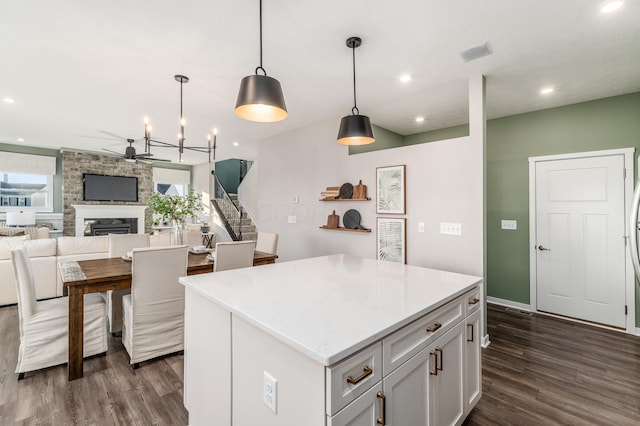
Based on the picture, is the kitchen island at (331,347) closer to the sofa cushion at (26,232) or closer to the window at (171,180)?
the sofa cushion at (26,232)

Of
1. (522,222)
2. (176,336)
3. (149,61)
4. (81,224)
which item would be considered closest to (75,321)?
(176,336)

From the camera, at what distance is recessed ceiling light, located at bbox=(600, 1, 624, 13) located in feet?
6.62

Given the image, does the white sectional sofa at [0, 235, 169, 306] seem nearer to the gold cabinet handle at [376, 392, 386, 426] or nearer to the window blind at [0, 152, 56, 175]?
the window blind at [0, 152, 56, 175]

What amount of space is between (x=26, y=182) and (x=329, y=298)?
370 inches

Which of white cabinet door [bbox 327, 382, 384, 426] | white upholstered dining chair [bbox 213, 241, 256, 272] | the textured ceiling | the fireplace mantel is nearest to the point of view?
white cabinet door [bbox 327, 382, 384, 426]

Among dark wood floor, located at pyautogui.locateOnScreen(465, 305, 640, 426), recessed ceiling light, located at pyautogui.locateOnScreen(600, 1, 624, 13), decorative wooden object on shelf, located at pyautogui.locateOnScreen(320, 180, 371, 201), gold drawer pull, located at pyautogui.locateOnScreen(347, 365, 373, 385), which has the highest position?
recessed ceiling light, located at pyautogui.locateOnScreen(600, 1, 624, 13)

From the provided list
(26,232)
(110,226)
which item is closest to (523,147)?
(26,232)

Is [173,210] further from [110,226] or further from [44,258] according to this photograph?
[110,226]

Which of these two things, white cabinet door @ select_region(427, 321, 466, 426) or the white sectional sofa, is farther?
the white sectional sofa

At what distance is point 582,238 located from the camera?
368 cm

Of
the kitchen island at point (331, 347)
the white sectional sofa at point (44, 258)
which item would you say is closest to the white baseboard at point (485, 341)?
the kitchen island at point (331, 347)

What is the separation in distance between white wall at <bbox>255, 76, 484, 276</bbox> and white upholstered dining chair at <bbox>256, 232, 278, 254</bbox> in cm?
94

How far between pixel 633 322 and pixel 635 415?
1908 mm

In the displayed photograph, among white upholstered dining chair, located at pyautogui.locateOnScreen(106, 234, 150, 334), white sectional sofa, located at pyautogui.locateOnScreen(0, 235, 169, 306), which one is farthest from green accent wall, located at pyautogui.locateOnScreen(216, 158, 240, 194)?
white upholstered dining chair, located at pyautogui.locateOnScreen(106, 234, 150, 334)
